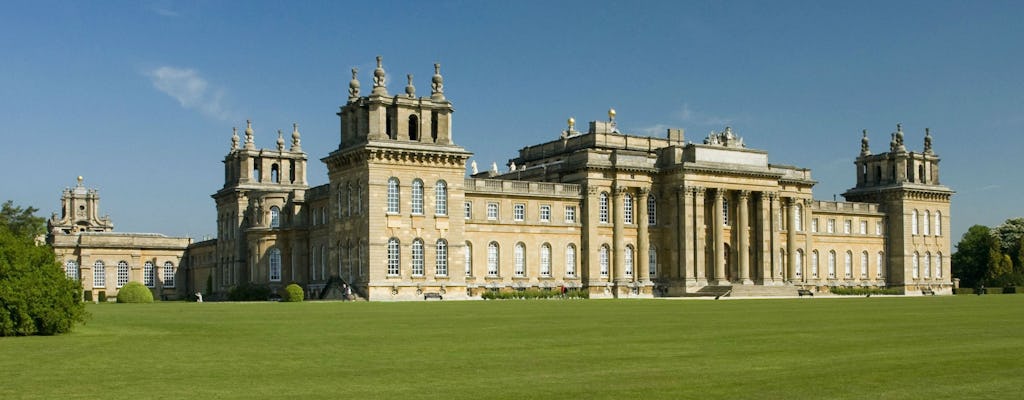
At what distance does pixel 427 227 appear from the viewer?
2739 inches

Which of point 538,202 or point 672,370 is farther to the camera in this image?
point 538,202

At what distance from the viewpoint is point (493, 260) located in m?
75.3

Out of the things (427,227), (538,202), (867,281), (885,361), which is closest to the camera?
(885,361)

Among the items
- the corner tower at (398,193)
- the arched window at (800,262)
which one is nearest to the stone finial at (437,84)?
the corner tower at (398,193)

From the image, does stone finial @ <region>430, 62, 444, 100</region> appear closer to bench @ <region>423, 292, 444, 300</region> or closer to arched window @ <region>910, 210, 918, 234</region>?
bench @ <region>423, 292, 444, 300</region>

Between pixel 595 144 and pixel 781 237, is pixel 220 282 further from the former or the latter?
pixel 781 237

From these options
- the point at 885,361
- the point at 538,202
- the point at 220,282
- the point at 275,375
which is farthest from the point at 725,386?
the point at 220,282

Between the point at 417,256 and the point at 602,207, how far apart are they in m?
15.3

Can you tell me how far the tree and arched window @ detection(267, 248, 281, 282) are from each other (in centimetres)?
5261

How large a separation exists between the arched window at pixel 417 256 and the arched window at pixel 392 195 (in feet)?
7.99

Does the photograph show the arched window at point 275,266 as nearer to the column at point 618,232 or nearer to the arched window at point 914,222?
the column at point 618,232

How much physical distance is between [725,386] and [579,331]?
39.2ft

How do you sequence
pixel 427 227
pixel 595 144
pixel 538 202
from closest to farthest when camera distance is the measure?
pixel 427 227 → pixel 538 202 → pixel 595 144

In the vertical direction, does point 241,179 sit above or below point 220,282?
above
